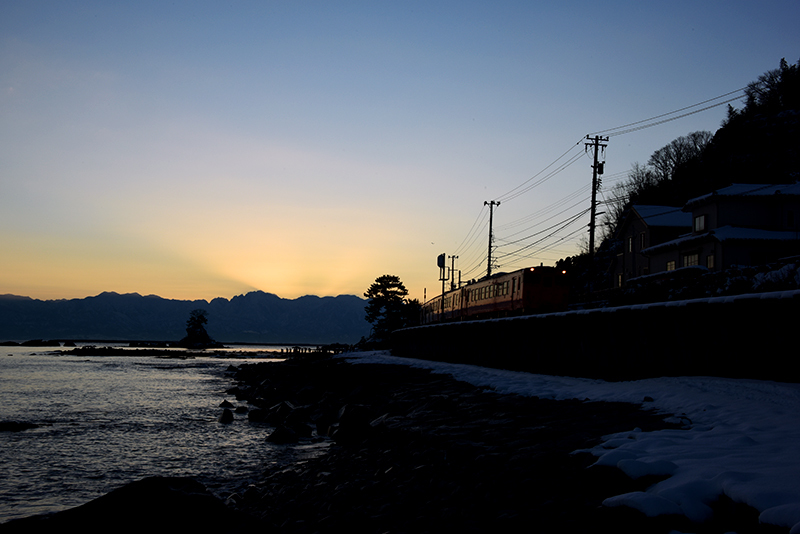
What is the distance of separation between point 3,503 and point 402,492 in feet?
25.6

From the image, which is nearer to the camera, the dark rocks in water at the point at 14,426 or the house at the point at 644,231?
the dark rocks in water at the point at 14,426

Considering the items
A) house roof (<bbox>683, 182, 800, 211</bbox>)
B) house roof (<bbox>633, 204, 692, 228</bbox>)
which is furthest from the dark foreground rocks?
house roof (<bbox>633, 204, 692, 228</bbox>)

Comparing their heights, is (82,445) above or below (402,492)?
below

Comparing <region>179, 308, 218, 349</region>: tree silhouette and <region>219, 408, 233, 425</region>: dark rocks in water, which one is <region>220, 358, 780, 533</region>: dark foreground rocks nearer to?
<region>219, 408, 233, 425</region>: dark rocks in water

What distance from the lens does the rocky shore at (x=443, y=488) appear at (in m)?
5.28

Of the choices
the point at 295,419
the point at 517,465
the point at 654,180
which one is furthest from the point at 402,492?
the point at 654,180

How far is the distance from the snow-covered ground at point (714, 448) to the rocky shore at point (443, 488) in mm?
171

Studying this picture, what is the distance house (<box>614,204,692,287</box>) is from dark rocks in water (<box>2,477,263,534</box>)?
4511 cm

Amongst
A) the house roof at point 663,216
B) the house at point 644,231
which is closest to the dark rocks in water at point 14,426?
the house at point 644,231

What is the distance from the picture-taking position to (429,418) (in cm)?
1133

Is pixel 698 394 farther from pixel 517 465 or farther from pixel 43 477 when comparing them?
pixel 43 477

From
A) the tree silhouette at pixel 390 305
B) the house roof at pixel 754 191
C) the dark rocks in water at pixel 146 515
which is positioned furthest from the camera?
the tree silhouette at pixel 390 305

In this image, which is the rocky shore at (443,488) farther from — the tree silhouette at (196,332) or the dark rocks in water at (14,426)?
the tree silhouette at (196,332)

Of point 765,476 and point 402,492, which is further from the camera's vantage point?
point 402,492
